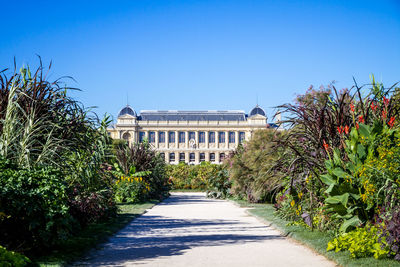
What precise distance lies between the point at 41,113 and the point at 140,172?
10.9 metres

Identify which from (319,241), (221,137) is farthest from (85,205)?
(221,137)

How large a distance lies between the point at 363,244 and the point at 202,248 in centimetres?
233

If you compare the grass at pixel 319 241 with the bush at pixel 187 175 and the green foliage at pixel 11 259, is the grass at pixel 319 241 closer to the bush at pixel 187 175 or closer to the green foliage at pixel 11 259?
the green foliage at pixel 11 259

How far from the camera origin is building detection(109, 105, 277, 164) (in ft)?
280

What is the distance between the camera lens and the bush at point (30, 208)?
5184 mm

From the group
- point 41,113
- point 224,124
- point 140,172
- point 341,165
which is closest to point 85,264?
point 41,113

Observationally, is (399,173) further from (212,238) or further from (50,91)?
(50,91)

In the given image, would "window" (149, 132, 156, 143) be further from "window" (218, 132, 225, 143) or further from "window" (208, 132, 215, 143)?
"window" (218, 132, 225, 143)

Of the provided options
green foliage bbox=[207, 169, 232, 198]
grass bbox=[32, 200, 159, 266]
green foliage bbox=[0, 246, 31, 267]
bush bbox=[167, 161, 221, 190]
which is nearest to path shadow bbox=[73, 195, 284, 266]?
grass bbox=[32, 200, 159, 266]

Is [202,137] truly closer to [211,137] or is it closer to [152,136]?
[211,137]

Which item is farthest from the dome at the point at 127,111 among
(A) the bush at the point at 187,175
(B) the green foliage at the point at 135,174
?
(B) the green foliage at the point at 135,174

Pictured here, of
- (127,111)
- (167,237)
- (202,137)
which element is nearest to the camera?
(167,237)

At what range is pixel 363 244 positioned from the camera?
5422 mm

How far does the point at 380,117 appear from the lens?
6.79m
